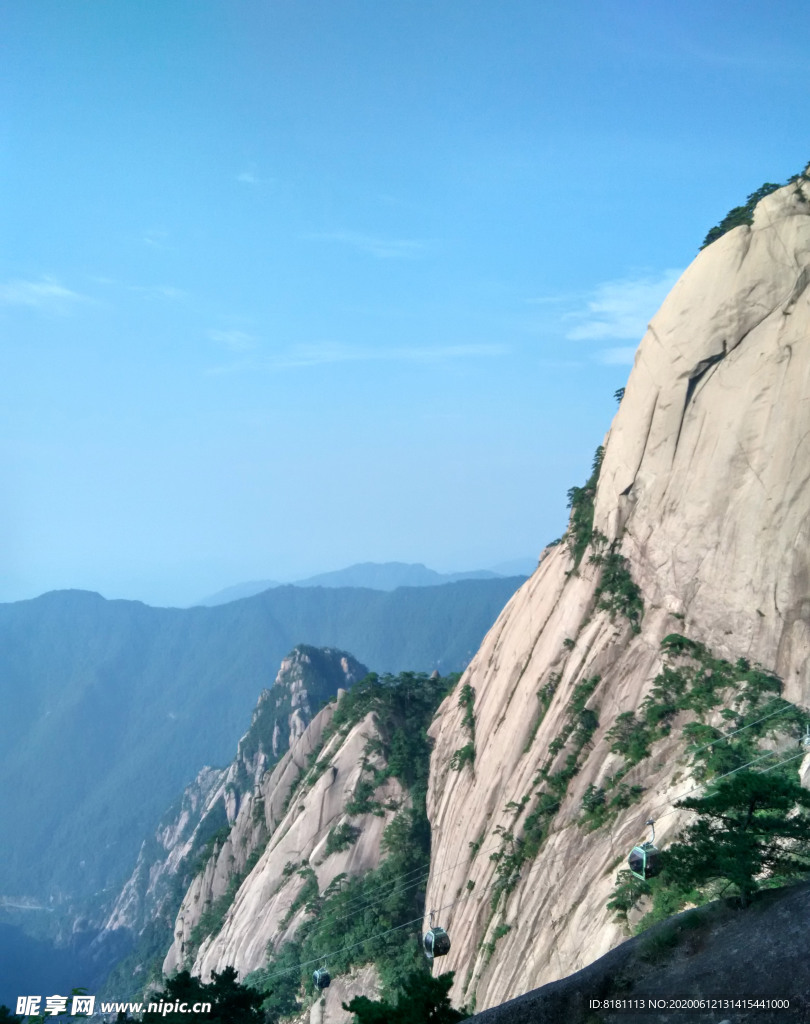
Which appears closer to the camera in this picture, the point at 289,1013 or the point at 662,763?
the point at 662,763

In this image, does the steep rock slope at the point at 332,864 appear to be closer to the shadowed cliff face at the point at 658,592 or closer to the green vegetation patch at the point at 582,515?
the shadowed cliff face at the point at 658,592

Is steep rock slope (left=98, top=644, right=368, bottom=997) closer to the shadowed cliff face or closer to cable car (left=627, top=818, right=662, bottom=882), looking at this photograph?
the shadowed cliff face

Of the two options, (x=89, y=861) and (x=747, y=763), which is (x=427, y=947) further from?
(x=89, y=861)

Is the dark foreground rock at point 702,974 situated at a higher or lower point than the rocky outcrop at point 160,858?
higher

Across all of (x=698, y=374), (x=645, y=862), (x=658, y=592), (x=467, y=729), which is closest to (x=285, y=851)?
(x=467, y=729)

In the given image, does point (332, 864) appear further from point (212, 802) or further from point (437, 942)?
point (212, 802)

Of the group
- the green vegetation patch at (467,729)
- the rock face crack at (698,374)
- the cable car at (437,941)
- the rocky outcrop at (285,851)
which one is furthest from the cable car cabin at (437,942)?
the rocky outcrop at (285,851)

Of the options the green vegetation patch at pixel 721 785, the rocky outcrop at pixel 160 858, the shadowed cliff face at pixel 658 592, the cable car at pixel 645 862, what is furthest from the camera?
the rocky outcrop at pixel 160 858

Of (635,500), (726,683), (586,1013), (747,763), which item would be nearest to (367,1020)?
(586,1013)
